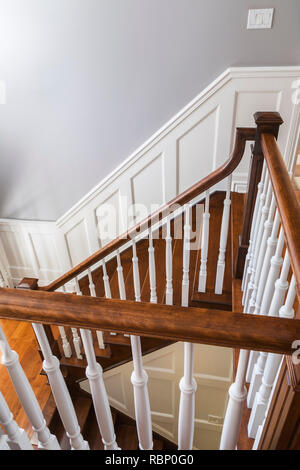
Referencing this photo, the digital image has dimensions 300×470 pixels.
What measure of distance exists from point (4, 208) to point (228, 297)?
2460mm

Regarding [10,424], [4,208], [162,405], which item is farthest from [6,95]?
[162,405]

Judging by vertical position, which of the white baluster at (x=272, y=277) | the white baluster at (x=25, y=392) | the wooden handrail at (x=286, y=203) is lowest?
the white baluster at (x=25, y=392)

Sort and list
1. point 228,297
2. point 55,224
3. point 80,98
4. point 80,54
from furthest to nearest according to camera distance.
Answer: point 55,224
point 80,98
point 80,54
point 228,297

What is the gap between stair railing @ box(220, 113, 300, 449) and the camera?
0.75 meters

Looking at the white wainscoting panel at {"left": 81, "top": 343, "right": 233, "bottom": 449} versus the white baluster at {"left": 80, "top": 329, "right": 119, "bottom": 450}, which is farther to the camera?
the white wainscoting panel at {"left": 81, "top": 343, "right": 233, "bottom": 449}

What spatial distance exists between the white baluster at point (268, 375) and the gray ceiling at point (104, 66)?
197 cm

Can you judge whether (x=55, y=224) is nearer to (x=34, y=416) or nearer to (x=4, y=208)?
(x=4, y=208)

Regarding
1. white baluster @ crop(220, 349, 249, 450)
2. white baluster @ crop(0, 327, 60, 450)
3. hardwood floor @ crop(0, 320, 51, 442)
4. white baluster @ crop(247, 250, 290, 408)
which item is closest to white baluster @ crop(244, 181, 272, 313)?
white baluster @ crop(247, 250, 290, 408)

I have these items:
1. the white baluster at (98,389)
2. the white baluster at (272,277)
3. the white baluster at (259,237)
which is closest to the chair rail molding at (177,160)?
the white baluster at (259,237)

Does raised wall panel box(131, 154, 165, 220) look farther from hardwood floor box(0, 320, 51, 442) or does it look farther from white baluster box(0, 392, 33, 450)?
white baluster box(0, 392, 33, 450)

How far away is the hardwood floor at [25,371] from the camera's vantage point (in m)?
2.46

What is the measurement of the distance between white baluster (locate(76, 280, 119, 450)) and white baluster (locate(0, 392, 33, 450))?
23cm

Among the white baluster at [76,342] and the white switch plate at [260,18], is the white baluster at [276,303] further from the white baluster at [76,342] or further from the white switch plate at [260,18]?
the white switch plate at [260,18]

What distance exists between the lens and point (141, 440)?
3.00 feet
